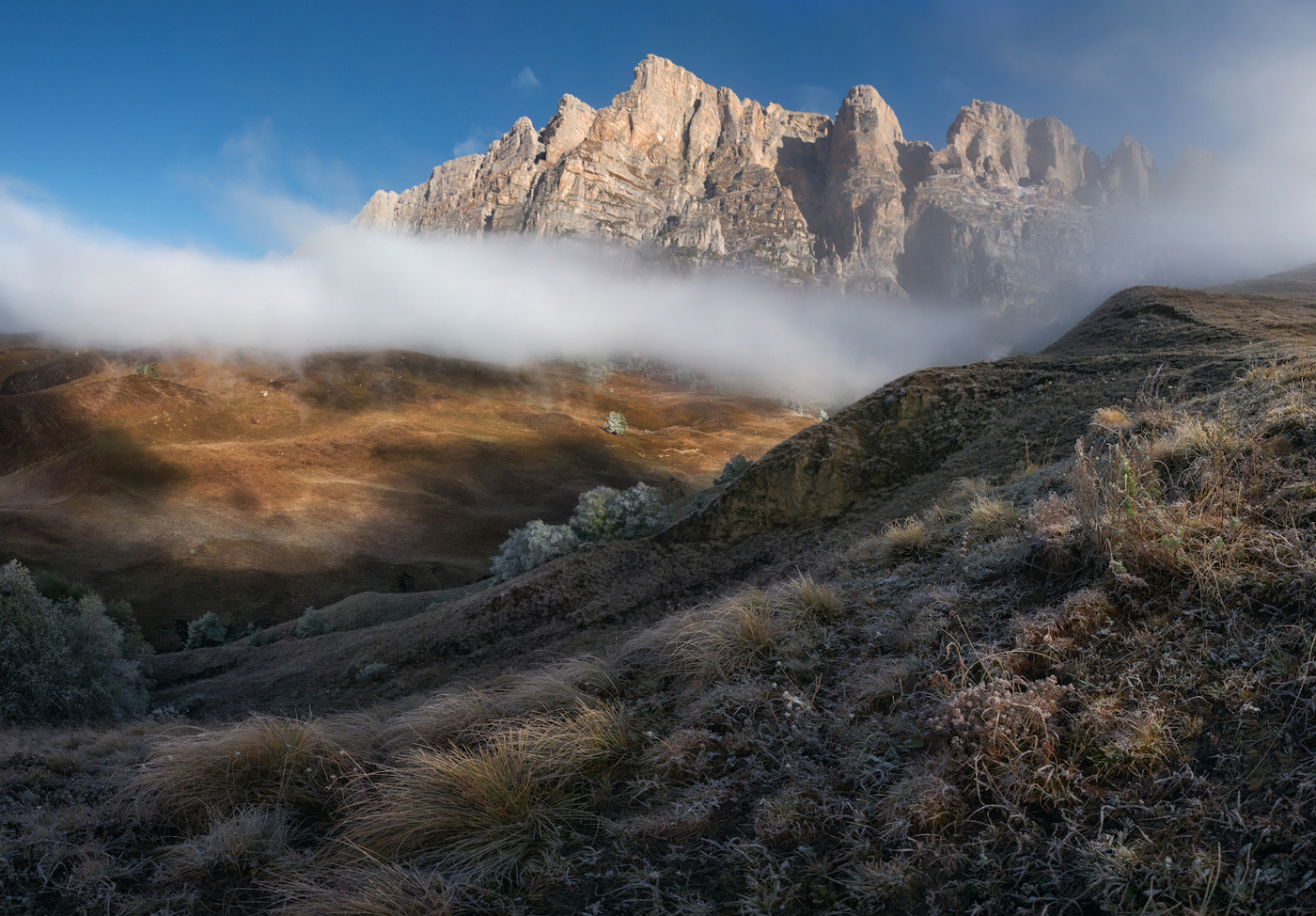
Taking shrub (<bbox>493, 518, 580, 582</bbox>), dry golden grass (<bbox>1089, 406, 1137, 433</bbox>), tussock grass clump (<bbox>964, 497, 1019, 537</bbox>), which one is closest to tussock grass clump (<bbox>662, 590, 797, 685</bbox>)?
tussock grass clump (<bbox>964, 497, 1019, 537</bbox>)

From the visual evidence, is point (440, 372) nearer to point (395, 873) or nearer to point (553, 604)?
point (553, 604)

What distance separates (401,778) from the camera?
3.76m

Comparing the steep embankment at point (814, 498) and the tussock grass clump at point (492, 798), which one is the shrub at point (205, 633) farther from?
the tussock grass clump at point (492, 798)

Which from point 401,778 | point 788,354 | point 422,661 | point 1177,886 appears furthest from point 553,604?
point 788,354

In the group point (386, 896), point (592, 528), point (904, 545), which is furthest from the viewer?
point (592, 528)

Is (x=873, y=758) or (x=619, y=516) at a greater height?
(x=873, y=758)

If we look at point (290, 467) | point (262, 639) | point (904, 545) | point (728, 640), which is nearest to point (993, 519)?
point (904, 545)

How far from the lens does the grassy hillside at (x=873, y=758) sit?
92.0 inches

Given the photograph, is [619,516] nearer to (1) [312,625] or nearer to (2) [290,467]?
(1) [312,625]

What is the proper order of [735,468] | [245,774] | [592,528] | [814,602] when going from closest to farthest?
1. [245,774]
2. [814,602]
3. [592,528]
4. [735,468]

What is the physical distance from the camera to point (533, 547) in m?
26.1

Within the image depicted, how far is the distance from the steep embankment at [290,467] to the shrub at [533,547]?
48.7 feet

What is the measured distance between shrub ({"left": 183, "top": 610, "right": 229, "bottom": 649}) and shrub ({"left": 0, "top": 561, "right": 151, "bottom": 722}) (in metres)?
16.9

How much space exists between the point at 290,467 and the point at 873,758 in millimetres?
60898
